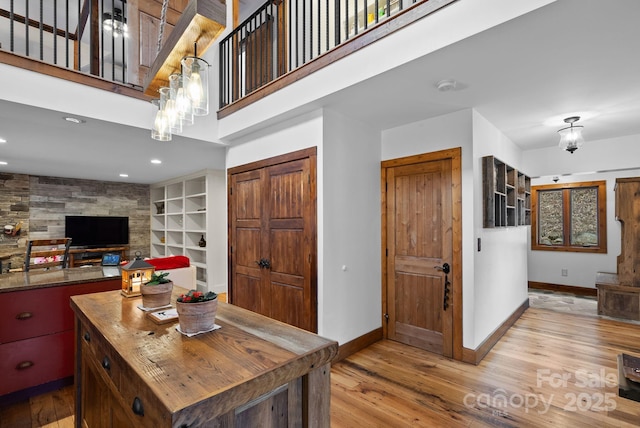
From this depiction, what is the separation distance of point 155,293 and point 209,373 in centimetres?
80

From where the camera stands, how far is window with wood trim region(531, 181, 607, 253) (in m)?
5.28

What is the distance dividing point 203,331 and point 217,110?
326cm

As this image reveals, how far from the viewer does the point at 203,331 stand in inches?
51.3

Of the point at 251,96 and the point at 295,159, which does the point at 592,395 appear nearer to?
the point at 295,159

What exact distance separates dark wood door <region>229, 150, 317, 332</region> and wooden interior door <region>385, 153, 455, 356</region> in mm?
1083

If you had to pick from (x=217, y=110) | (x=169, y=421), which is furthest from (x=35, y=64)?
(x=169, y=421)

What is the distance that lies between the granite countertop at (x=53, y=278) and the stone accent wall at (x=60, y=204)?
4427 mm

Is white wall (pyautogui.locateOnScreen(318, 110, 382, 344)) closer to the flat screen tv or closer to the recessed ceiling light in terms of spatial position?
the recessed ceiling light

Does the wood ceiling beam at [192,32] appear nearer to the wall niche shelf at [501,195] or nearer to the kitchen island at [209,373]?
the kitchen island at [209,373]


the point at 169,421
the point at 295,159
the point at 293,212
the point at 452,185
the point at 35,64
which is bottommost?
the point at 169,421

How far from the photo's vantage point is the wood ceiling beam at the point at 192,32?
113 cm

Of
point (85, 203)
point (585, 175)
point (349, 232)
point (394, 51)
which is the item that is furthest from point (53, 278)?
point (585, 175)

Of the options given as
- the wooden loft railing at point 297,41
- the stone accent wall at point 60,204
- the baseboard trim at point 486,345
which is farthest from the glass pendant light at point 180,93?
the stone accent wall at point 60,204

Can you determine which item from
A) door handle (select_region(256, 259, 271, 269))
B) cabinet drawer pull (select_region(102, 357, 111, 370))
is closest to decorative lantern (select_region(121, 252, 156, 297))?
cabinet drawer pull (select_region(102, 357, 111, 370))
